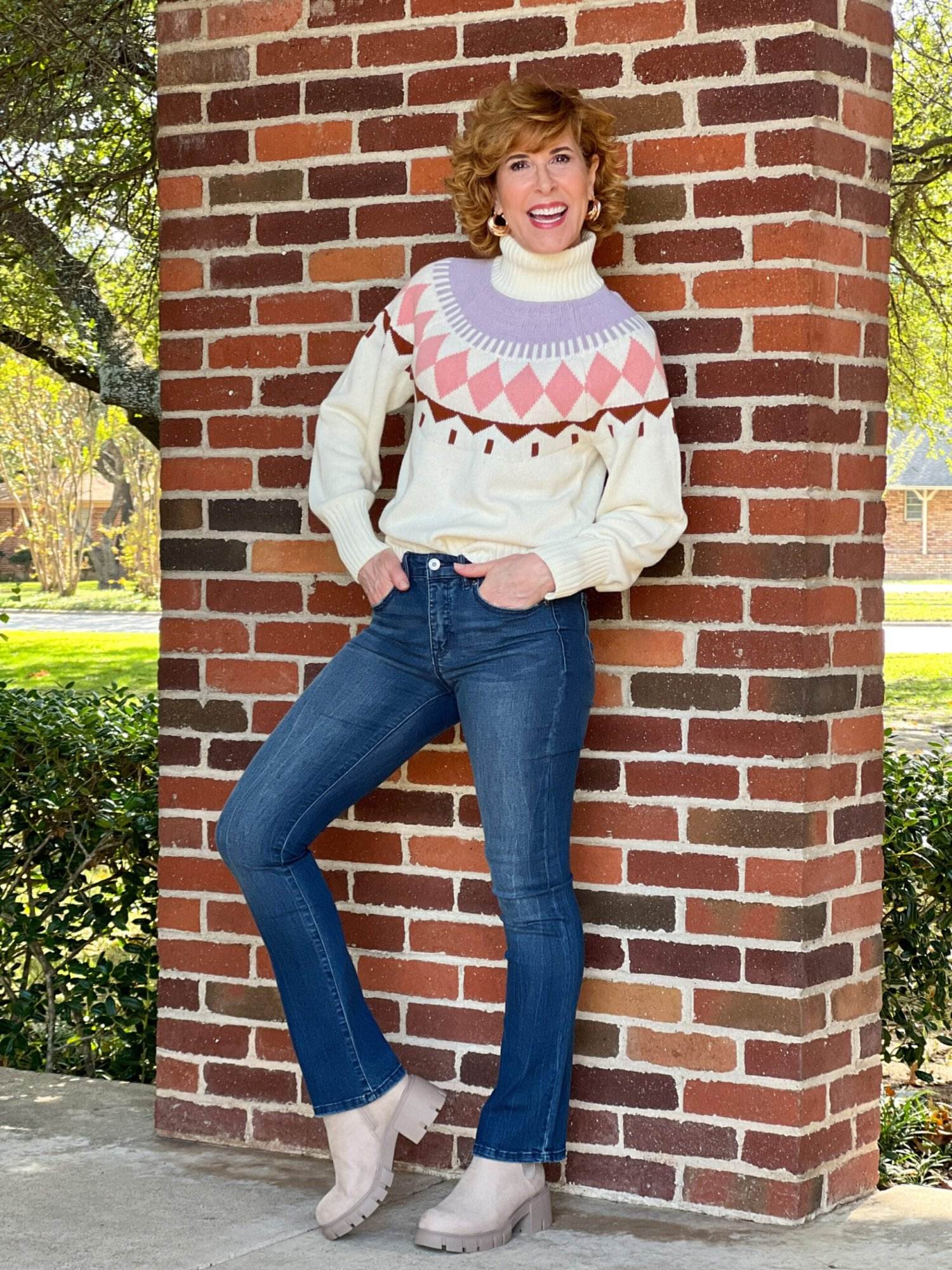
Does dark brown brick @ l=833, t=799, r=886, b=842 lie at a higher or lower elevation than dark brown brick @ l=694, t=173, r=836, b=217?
lower

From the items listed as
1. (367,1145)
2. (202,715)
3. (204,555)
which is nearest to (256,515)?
(204,555)

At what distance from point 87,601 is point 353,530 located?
26780 millimetres

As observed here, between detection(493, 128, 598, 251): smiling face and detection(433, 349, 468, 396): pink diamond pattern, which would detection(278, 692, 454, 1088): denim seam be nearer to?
detection(433, 349, 468, 396): pink diamond pattern

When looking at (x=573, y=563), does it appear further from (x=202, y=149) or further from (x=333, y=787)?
(x=202, y=149)

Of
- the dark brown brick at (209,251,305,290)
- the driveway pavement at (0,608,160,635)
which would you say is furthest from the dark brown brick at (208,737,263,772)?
the driveway pavement at (0,608,160,635)

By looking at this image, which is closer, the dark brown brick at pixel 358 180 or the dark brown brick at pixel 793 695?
the dark brown brick at pixel 793 695

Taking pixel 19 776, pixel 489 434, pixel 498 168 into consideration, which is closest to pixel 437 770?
pixel 489 434

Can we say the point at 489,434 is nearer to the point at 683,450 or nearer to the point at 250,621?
the point at 683,450

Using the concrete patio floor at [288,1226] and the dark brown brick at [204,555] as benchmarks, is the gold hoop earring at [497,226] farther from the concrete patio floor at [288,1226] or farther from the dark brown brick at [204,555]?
the concrete patio floor at [288,1226]

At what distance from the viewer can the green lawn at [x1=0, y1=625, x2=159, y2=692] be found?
18.4m

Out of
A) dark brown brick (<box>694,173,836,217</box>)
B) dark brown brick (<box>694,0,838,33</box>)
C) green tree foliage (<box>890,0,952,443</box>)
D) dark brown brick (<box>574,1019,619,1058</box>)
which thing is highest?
green tree foliage (<box>890,0,952,443</box>)

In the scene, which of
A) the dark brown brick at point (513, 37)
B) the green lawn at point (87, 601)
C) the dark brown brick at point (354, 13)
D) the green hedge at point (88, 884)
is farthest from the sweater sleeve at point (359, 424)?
the green lawn at point (87, 601)

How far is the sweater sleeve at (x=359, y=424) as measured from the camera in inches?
123

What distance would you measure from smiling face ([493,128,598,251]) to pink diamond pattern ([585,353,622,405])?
232 mm
